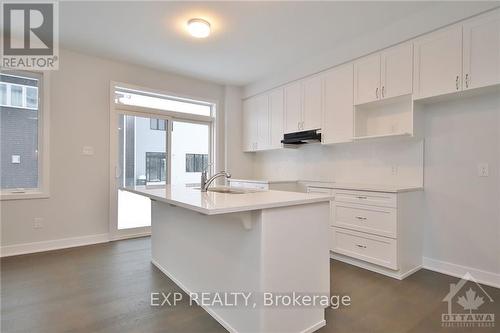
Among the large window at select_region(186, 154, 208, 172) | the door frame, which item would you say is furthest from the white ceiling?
the large window at select_region(186, 154, 208, 172)

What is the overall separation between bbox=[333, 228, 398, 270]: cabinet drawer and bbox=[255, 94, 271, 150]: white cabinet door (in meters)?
2.14

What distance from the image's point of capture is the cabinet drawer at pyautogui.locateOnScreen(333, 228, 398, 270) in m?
2.65

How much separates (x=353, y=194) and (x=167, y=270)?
2174 mm

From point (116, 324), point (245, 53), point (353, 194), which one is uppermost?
point (245, 53)

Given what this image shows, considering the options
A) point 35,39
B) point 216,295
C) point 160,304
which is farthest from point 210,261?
point 35,39

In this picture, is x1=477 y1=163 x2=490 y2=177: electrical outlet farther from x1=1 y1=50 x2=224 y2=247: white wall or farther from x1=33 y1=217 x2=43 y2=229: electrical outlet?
x1=33 y1=217 x2=43 y2=229: electrical outlet

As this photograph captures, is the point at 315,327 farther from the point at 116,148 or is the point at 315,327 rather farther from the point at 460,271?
the point at 116,148

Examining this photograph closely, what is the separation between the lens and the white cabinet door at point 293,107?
4.09 meters

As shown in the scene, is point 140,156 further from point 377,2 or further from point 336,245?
point 377,2

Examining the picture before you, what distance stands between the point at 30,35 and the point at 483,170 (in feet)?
17.4

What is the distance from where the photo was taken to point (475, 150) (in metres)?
2.60

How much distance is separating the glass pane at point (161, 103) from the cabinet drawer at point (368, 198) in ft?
10.1

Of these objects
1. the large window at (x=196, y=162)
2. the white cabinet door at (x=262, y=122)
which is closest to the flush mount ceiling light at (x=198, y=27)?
the white cabinet door at (x=262, y=122)

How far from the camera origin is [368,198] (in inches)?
113
